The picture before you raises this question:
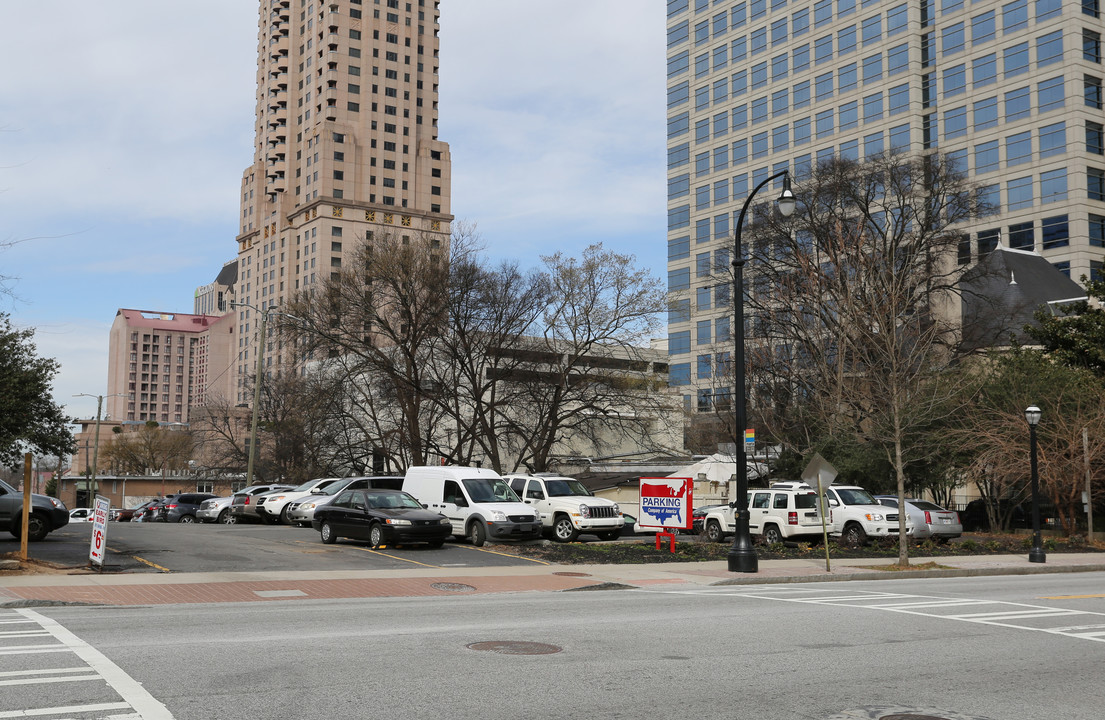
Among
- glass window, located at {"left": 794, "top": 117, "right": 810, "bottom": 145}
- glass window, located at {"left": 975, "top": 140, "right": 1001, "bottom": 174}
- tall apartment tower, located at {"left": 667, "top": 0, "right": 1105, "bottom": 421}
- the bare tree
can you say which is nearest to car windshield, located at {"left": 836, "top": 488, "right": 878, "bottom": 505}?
the bare tree

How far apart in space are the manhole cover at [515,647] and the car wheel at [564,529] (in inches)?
649

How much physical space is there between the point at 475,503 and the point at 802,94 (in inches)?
2693

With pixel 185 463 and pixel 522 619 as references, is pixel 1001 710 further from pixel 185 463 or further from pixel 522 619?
pixel 185 463

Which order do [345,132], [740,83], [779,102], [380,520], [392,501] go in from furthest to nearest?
[345,132] → [740,83] → [779,102] → [392,501] → [380,520]

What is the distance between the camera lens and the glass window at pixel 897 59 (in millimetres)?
76500

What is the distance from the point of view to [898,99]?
76688mm

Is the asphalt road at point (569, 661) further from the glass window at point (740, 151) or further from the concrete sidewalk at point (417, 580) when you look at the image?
the glass window at point (740, 151)

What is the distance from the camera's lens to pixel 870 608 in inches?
540

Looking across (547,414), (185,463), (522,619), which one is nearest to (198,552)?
(522,619)

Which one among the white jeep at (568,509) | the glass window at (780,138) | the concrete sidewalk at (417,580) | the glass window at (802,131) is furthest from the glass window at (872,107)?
the concrete sidewalk at (417,580)

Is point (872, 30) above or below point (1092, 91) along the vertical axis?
above

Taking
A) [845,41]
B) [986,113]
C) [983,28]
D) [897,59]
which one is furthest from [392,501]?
[845,41]

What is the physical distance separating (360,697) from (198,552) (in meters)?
16.0

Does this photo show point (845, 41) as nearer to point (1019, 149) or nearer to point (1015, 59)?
point (1015, 59)
